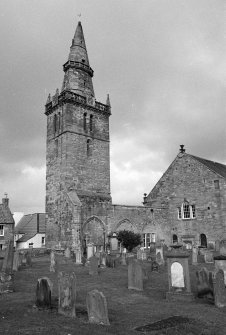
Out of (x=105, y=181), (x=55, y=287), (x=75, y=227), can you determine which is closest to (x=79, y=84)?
(x=105, y=181)

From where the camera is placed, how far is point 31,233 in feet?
158

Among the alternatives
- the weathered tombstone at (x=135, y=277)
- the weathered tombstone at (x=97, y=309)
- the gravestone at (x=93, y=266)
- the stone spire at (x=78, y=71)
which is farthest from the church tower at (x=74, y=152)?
the weathered tombstone at (x=97, y=309)

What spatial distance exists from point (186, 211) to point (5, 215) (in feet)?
70.9

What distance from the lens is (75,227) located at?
2650 centimetres

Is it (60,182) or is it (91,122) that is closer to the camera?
(60,182)

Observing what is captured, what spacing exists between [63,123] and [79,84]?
6.22 metres

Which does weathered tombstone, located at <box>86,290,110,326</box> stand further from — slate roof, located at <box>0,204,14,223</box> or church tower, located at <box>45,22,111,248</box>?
slate roof, located at <box>0,204,14,223</box>

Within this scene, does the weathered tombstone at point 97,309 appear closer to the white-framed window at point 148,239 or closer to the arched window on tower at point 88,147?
the white-framed window at point 148,239

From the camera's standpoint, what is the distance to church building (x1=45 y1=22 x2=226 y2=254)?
93.0 ft

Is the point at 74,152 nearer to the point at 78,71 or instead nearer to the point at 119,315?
the point at 78,71

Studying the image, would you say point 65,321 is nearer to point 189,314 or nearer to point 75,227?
point 189,314

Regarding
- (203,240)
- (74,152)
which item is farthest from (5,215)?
(203,240)

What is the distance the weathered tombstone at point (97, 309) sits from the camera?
21.9 feet

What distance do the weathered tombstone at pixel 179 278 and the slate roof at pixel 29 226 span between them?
136 ft
